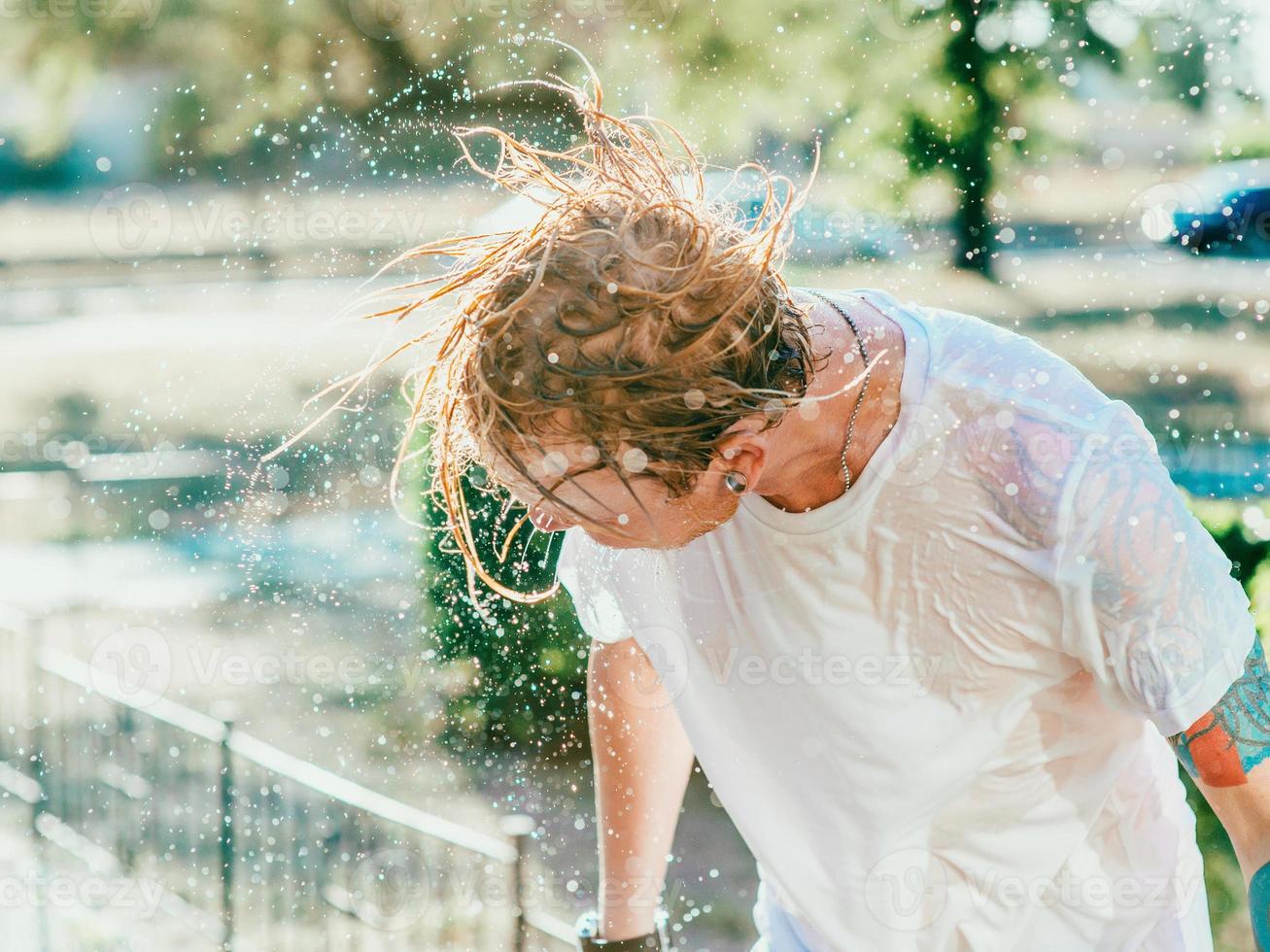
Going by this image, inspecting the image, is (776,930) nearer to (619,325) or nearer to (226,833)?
(619,325)

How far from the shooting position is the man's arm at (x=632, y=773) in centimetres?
158

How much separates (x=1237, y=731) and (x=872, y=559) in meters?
0.38

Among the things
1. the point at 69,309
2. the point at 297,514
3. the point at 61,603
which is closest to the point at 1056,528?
the point at 61,603

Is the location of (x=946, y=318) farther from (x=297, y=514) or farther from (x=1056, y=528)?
(x=297, y=514)

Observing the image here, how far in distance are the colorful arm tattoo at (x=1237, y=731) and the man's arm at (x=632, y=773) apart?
67cm

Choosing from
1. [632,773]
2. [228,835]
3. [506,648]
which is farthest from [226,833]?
[632,773]

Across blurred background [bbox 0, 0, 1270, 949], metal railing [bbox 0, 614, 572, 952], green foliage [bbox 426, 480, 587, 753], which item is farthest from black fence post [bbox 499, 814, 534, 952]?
green foliage [bbox 426, 480, 587, 753]

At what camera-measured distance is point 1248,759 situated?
112cm

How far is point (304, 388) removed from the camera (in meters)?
7.97

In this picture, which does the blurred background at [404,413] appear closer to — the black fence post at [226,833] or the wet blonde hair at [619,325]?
the black fence post at [226,833]

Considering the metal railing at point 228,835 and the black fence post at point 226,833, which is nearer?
the black fence post at point 226,833

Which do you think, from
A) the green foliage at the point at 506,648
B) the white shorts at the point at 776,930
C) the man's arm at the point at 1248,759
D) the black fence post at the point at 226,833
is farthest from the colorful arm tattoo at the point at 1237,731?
the black fence post at the point at 226,833

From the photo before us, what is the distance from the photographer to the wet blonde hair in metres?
1.07

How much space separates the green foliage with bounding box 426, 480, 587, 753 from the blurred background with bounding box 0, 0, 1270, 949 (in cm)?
2
